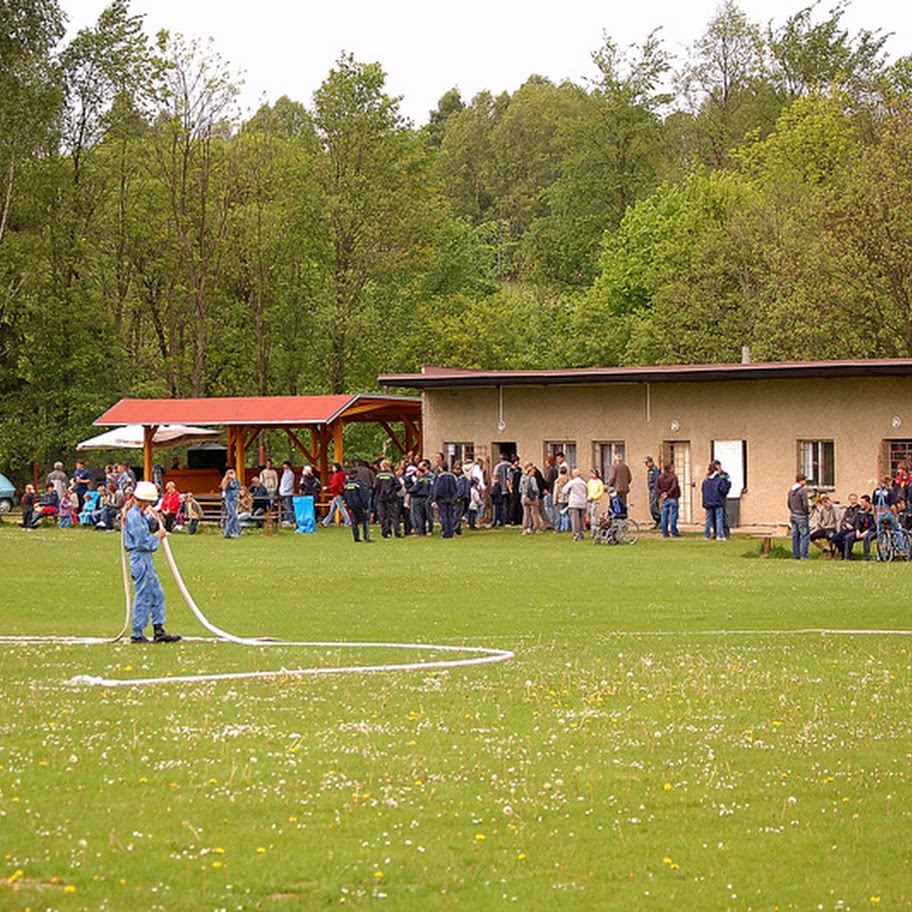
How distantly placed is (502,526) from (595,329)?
30.0 meters

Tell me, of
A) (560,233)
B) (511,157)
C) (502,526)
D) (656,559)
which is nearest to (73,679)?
(656,559)

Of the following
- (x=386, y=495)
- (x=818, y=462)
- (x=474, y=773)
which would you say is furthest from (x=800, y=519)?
(x=474, y=773)

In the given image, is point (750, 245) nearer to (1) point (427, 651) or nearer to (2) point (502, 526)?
(2) point (502, 526)

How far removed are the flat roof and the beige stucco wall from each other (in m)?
0.65

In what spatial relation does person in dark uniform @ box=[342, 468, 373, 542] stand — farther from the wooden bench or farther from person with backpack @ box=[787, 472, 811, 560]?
person with backpack @ box=[787, 472, 811, 560]

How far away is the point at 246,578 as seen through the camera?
93.7ft

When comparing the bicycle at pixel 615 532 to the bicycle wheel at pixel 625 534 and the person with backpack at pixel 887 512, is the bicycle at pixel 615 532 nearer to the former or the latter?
the bicycle wheel at pixel 625 534

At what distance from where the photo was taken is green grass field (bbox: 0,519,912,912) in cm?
830

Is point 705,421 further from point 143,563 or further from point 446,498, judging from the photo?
point 143,563

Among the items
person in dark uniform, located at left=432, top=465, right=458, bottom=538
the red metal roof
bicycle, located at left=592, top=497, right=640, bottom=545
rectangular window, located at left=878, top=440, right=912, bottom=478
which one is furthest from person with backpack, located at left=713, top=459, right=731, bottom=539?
the red metal roof

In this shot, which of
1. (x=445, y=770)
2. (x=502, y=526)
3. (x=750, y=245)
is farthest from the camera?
(x=750, y=245)

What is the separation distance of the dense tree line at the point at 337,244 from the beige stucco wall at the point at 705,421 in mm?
10754

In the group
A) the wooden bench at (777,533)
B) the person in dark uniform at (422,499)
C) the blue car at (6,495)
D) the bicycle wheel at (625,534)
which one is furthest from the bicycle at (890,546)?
the blue car at (6,495)

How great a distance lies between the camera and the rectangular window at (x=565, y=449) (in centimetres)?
4500
